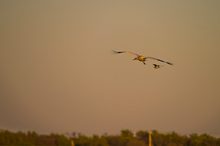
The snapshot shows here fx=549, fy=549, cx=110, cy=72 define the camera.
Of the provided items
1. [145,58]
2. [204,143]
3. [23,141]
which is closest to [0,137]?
[23,141]

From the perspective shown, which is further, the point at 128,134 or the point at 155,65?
the point at 128,134

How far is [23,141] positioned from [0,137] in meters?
2.83

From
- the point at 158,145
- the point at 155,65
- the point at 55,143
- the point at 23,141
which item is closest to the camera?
the point at 155,65

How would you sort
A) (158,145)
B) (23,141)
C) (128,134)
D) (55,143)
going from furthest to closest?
(128,134) → (158,145) → (55,143) → (23,141)

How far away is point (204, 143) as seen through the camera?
69250 mm

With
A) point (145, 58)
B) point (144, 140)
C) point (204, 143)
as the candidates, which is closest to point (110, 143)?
point (144, 140)

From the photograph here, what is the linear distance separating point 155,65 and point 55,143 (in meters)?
43.7

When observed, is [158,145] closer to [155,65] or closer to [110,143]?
[110,143]

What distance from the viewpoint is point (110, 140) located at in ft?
226

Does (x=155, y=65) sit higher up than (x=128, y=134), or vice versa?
(x=128, y=134)

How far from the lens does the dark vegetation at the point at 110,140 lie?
61.1 meters

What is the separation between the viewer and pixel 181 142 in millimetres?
71250

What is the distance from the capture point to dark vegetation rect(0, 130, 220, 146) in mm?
61062

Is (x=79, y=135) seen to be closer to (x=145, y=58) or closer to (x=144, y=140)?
(x=144, y=140)
